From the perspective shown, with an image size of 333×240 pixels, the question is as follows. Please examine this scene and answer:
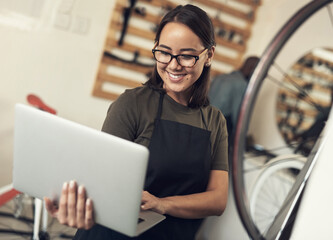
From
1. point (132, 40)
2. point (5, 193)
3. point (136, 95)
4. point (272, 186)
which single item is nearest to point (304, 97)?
point (272, 186)

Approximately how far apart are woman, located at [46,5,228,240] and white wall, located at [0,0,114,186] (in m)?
0.97

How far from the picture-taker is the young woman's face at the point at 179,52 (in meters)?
0.64

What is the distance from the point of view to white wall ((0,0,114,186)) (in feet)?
5.68

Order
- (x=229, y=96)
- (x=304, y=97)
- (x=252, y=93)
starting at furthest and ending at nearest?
1. (x=304, y=97)
2. (x=229, y=96)
3. (x=252, y=93)

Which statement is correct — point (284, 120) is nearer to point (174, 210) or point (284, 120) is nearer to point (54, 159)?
point (174, 210)

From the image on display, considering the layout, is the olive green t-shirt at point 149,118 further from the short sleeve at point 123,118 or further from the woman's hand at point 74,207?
the woman's hand at point 74,207

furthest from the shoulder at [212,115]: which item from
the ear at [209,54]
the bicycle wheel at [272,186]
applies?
the bicycle wheel at [272,186]

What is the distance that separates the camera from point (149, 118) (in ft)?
2.26

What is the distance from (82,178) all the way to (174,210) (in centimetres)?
21

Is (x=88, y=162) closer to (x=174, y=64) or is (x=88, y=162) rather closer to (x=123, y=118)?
(x=123, y=118)

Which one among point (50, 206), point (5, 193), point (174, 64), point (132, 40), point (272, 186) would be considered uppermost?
point (132, 40)

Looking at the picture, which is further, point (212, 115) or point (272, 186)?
point (272, 186)

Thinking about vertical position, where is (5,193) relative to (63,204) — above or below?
below

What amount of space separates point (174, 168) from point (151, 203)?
10cm
